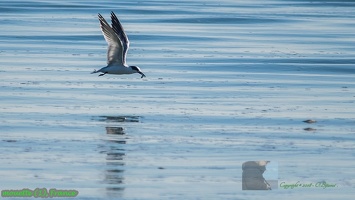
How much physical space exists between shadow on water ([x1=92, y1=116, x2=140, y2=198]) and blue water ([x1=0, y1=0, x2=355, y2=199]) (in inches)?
0.6

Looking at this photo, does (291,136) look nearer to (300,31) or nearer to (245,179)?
(245,179)

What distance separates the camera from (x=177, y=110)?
1638 cm

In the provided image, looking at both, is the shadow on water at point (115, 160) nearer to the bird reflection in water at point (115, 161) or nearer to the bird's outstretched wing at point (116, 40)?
the bird reflection in water at point (115, 161)

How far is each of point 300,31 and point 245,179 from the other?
18758 mm

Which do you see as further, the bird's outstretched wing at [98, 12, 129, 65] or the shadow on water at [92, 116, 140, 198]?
the bird's outstretched wing at [98, 12, 129, 65]

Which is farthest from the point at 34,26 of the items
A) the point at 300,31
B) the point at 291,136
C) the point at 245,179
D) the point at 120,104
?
the point at 245,179

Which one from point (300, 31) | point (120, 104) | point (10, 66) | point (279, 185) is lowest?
point (279, 185)

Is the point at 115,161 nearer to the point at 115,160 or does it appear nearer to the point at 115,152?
the point at 115,160

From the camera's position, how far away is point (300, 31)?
30.3 m

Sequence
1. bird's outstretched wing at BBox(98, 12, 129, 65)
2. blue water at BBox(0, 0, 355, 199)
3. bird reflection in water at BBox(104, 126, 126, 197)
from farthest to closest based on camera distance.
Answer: bird's outstretched wing at BBox(98, 12, 129, 65), blue water at BBox(0, 0, 355, 199), bird reflection in water at BBox(104, 126, 126, 197)

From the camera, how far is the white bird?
57.0ft

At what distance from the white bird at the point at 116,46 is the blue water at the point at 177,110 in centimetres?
48

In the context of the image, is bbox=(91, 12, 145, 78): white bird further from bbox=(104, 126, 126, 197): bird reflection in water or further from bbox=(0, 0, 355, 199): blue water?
bbox=(104, 126, 126, 197): bird reflection in water

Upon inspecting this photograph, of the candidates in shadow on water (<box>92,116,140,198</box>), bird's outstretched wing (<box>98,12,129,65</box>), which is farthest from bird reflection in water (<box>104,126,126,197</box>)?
bird's outstretched wing (<box>98,12,129,65</box>)
